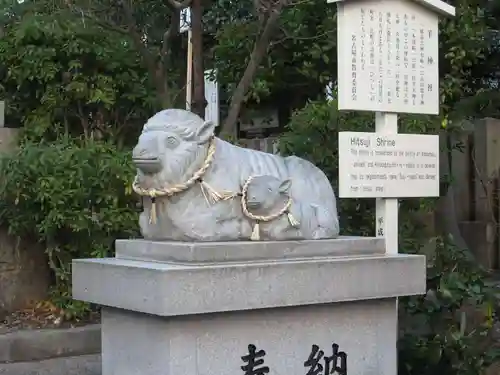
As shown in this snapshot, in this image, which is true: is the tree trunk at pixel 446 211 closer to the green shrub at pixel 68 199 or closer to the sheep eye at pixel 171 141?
the green shrub at pixel 68 199

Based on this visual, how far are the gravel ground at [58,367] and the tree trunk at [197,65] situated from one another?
2.50 m

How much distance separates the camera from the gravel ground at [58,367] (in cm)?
639

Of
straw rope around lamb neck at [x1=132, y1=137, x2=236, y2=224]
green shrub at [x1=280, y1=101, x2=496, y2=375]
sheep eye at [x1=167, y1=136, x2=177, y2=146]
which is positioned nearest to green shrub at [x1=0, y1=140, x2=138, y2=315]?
green shrub at [x1=280, y1=101, x2=496, y2=375]

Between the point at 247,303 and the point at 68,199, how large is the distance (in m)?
2.98

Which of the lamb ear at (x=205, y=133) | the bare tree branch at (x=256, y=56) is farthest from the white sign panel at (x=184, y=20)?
the lamb ear at (x=205, y=133)

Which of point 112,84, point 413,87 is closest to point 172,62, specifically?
point 112,84

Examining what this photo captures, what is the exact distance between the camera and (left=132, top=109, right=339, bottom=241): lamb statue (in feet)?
14.3

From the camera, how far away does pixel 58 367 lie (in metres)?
6.54

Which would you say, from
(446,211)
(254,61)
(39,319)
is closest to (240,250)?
(254,61)

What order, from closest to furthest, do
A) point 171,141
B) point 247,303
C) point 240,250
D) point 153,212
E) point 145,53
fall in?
1. point 247,303
2. point 240,250
3. point 171,141
4. point 153,212
5. point 145,53

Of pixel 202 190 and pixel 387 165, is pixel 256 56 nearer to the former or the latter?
pixel 387 165

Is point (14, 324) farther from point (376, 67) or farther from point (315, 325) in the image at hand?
point (376, 67)

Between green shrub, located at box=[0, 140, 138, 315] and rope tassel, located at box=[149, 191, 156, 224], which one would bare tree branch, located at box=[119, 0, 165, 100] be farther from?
rope tassel, located at box=[149, 191, 156, 224]

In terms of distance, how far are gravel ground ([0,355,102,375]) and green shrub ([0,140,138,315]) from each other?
1.74ft
